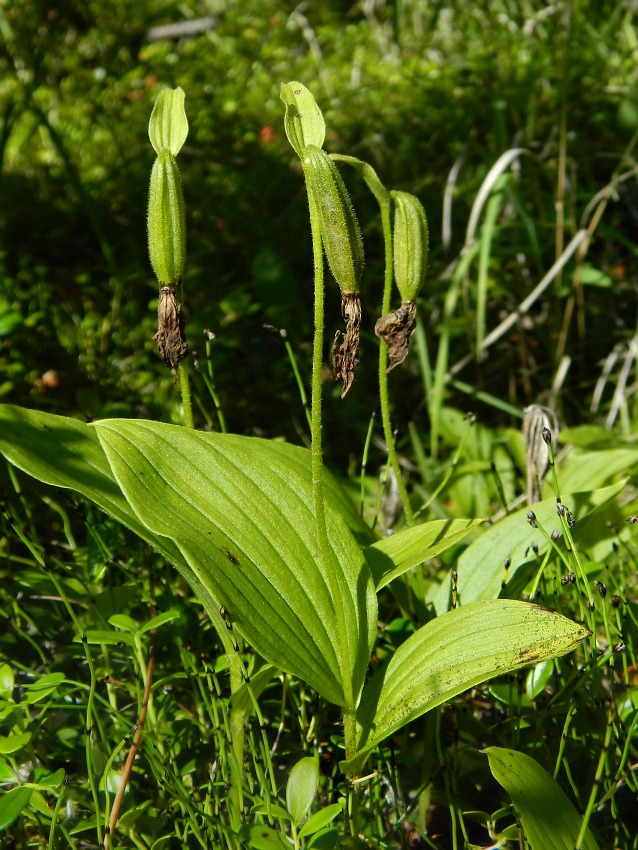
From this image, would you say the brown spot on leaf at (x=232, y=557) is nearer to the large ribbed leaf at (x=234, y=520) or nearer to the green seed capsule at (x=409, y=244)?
the large ribbed leaf at (x=234, y=520)

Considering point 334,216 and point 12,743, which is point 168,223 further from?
point 12,743

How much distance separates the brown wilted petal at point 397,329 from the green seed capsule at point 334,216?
16 centimetres

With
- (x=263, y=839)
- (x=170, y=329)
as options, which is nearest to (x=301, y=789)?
(x=263, y=839)

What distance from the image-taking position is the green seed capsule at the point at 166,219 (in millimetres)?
1270

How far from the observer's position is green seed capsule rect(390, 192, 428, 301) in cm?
131

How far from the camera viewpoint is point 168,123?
4.34ft

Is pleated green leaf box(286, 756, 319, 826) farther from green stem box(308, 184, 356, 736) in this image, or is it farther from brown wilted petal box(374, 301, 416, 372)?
brown wilted petal box(374, 301, 416, 372)

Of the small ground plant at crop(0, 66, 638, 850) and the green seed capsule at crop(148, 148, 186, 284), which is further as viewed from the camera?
the green seed capsule at crop(148, 148, 186, 284)

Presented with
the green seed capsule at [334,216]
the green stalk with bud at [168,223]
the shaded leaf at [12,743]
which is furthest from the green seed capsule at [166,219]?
the shaded leaf at [12,743]

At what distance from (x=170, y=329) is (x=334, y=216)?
365mm

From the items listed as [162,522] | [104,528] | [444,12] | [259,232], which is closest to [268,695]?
[104,528]

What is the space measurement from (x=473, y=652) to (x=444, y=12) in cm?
406

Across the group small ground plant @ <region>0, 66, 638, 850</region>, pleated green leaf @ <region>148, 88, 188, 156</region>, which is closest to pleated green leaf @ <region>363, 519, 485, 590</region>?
small ground plant @ <region>0, 66, 638, 850</region>

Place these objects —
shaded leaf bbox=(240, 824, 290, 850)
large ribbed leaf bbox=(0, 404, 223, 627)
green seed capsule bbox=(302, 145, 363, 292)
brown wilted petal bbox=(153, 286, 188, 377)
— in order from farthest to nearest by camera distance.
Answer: brown wilted petal bbox=(153, 286, 188, 377) < large ribbed leaf bbox=(0, 404, 223, 627) < green seed capsule bbox=(302, 145, 363, 292) < shaded leaf bbox=(240, 824, 290, 850)
